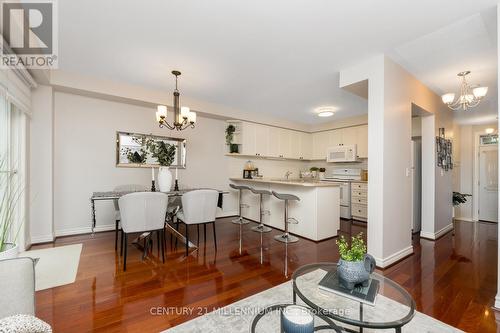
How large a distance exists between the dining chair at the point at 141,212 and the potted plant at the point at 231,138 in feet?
8.92

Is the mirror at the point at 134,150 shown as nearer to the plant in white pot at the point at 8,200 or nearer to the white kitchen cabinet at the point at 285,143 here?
the plant in white pot at the point at 8,200

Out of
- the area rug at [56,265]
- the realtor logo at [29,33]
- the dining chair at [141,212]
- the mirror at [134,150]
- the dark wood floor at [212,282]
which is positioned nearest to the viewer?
the dark wood floor at [212,282]

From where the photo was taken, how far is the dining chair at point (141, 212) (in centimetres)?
256

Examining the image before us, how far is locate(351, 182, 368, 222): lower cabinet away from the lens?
5023 millimetres

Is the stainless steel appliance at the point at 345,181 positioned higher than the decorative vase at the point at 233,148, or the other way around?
the decorative vase at the point at 233,148

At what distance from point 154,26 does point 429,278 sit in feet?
12.5

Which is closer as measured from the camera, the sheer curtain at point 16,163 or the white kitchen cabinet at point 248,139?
the sheer curtain at point 16,163

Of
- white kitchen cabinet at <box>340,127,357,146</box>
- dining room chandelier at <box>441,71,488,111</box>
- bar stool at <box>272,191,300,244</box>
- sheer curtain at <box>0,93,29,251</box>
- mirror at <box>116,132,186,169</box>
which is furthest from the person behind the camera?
white kitchen cabinet at <box>340,127,357,146</box>

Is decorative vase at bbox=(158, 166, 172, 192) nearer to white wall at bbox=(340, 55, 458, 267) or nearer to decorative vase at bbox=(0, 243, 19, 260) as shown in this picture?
decorative vase at bbox=(0, 243, 19, 260)

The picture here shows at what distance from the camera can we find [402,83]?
9.64 feet

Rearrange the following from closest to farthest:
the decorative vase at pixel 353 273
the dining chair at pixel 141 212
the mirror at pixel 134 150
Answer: the decorative vase at pixel 353 273, the dining chair at pixel 141 212, the mirror at pixel 134 150

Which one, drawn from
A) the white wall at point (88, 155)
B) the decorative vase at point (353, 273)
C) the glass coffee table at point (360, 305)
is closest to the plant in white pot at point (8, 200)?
the white wall at point (88, 155)

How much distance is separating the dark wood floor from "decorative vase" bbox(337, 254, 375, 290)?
998mm

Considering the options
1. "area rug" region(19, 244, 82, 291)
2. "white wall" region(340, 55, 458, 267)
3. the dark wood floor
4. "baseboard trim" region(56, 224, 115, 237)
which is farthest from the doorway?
"baseboard trim" region(56, 224, 115, 237)
